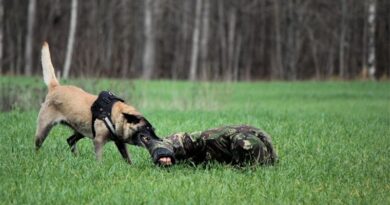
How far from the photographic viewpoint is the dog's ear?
24.1 ft

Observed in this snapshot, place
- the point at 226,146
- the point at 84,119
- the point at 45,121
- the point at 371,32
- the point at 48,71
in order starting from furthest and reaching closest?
1. the point at 371,32
2. the point at 48,71
3. the point at 45,121
4. the point at 84,119
5. the point at 226,146

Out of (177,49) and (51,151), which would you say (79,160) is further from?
(177,49)

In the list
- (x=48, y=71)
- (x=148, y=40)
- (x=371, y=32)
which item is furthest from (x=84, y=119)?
(x=148, y=40)

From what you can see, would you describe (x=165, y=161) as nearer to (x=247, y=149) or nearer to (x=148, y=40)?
(x=247, y=149)

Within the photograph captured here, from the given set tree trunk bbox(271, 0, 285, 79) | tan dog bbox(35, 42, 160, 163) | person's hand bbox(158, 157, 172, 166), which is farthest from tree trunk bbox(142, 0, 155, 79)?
person's hand bbox(158, 157, 172, 166)

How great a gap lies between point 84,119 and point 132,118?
A: 3.38 ft

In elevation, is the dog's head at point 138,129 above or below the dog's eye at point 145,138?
above

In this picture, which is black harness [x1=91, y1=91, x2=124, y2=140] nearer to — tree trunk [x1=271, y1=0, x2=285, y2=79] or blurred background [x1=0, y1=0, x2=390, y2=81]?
blurred background [x1=0, y1=0, x2=390, y2=81]

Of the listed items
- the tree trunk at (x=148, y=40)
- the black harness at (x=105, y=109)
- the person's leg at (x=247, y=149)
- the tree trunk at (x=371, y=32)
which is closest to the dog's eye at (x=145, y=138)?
the black harness at (x=105, y=109)

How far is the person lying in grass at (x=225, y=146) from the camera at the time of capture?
7.62 metres

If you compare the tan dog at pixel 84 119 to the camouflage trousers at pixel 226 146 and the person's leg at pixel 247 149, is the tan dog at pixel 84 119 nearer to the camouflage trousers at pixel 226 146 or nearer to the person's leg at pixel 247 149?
the camouflage trousers at pixel 226 146

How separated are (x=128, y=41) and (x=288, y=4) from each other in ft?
36.6

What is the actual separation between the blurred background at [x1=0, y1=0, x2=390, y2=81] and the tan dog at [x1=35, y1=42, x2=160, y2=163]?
26560mm

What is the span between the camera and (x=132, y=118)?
7.38m
